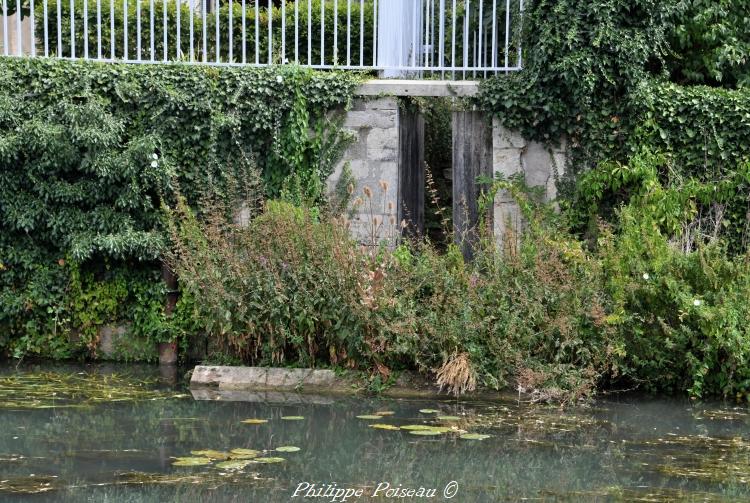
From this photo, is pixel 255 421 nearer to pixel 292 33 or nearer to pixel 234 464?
pixel 234 464

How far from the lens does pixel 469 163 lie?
33.8 feet

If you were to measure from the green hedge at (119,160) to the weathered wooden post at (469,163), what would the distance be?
1.12 m

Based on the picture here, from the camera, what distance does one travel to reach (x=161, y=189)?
9.76 meters

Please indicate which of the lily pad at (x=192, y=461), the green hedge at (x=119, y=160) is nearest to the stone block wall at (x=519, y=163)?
the green hedge at (x=119, y=160)

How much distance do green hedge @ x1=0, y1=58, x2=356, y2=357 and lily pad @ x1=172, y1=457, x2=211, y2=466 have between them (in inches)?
129

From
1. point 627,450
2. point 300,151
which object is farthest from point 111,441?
point 300,151

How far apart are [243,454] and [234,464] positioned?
9.1 inches

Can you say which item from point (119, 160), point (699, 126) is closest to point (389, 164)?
point (119, 160)

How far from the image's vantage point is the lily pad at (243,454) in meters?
6.48

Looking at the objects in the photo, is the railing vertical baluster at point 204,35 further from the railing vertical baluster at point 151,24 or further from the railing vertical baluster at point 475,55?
the railing vertical baluster at point 475,55

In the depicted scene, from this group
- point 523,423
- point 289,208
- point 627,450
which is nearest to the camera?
point 627,450

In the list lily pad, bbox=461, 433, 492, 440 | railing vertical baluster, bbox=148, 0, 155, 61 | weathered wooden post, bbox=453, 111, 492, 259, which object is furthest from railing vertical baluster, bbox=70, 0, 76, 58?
lily pad, bbox=461, 433, 492, 440

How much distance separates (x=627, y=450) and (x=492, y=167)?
392 centimetres

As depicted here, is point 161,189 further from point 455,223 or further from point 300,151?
point 455,223
